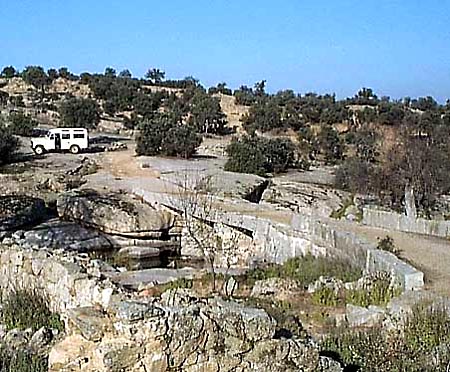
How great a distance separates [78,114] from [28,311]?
4257cm

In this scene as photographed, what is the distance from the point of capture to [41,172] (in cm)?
3216

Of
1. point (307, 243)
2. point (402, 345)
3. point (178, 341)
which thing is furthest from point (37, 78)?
point (178, 341)

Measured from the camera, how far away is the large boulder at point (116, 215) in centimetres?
2367

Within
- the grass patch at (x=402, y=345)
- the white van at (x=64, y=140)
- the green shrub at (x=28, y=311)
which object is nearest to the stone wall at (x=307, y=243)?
the grass patch at (x=402, y=345)

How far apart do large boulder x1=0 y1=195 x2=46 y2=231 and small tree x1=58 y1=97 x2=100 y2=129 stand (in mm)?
27335

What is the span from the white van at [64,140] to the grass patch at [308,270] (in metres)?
24.9

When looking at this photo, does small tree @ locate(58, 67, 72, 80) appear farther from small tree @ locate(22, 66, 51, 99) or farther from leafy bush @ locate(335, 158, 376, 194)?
leafy bush @ locate(335, 158, 376, 194)

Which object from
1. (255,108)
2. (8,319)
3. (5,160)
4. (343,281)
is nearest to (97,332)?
(8,319)

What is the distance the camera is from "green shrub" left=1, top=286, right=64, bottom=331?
34.9 ft

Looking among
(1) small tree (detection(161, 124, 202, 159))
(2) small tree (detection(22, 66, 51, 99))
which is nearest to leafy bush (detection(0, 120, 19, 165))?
(1) small tree (detection(161, 124, 202, 159))

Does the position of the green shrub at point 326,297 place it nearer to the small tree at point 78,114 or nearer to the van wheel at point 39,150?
the van wheel at point 39,150

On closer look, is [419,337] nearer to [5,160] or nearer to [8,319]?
[8,319]

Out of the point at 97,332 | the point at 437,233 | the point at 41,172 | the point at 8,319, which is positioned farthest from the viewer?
the point at 41,172

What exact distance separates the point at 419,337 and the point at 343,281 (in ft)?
16.0
